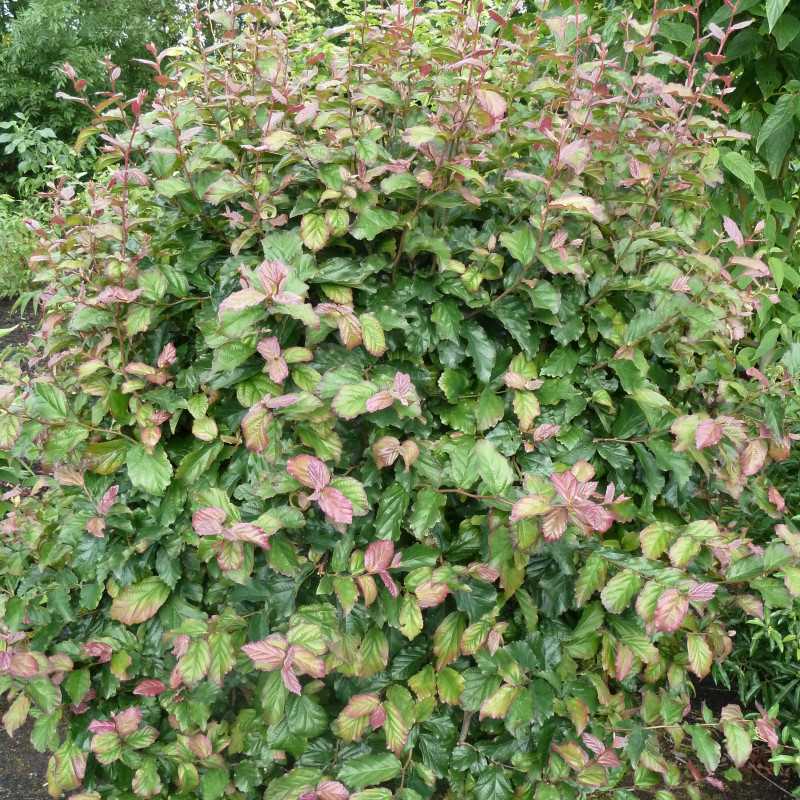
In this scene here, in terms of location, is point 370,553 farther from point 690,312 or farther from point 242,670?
point 690,312

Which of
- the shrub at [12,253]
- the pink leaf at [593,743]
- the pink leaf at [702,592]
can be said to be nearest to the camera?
the pink leaf at [702,592]

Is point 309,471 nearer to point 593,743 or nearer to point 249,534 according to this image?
point 249,534

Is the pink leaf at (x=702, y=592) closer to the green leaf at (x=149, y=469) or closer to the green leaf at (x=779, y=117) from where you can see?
the green leaf at (x=149, y=469)

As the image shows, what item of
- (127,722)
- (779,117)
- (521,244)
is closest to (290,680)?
(127,722)

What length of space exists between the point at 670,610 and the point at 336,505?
0.63 meters

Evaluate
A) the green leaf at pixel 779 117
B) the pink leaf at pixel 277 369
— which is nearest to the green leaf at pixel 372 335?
the pink leaf at pixel 277 369

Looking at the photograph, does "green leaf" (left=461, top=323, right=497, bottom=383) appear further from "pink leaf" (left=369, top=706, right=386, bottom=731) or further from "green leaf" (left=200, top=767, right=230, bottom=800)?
"green leaf" (left=200, top=767, right=230, bottom=800)

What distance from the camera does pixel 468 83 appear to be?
4.90 feet

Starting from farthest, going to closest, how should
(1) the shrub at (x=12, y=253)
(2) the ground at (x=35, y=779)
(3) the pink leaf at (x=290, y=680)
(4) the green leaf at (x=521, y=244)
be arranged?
(1) the shrub at (x=12, y=253) < (2) the ground at (x=35, y=779) < (4) the green leaf at (x=521, y=244) < (3) the pink leaf at (x=290, y=680)

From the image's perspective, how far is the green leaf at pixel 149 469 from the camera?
1493 mm

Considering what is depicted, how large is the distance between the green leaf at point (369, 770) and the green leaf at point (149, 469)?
0.66 metres

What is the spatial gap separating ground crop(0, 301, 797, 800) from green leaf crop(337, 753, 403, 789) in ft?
3.94

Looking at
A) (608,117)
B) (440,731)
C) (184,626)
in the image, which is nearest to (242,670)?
(184,626)

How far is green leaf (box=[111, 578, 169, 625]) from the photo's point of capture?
5.05 feet
